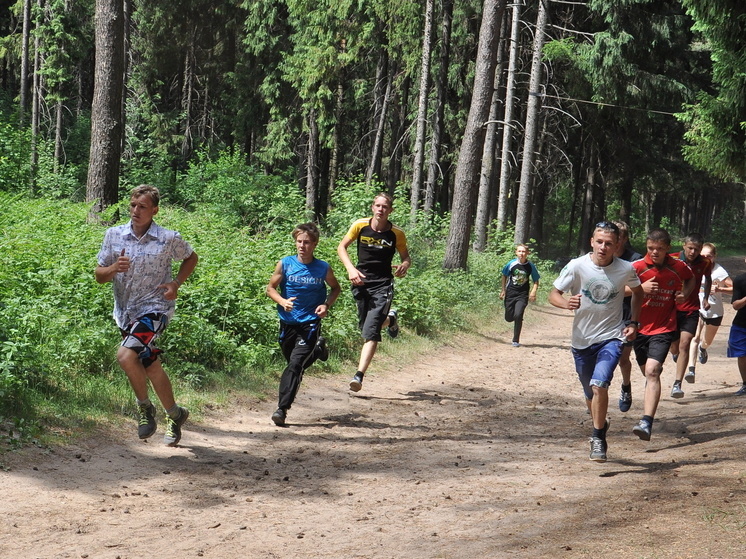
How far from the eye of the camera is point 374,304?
9.91m

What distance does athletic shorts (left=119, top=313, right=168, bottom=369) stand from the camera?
21.4ft

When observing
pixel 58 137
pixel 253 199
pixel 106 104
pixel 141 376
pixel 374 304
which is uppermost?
pixel 106 104

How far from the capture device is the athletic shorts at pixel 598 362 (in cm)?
699

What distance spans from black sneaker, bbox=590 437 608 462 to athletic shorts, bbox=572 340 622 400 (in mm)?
467

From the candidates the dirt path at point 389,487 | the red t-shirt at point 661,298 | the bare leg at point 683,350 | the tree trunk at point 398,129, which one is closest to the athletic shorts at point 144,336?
the dirt path at point 389,487

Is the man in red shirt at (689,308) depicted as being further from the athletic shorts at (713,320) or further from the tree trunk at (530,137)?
the tree trunk at (530,137)

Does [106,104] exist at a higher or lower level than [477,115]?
lower

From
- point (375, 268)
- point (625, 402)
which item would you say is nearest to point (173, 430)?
point (375, 268)

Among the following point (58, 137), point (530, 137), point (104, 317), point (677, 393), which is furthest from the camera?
point (58, 137)

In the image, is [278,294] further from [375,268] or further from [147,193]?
[147,193]

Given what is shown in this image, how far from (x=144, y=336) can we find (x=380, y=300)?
3862mm

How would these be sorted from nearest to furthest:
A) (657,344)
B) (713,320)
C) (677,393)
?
1. (657,344)
2. (677,393)
3. (713,320)

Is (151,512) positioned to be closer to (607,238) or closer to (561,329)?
(607,238)

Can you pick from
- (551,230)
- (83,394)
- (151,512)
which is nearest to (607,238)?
(151,512)
